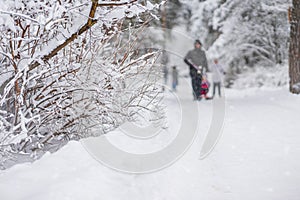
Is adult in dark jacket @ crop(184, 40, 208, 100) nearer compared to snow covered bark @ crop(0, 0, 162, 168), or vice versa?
snow covered bark @ crop(0, 0, 162, 168)

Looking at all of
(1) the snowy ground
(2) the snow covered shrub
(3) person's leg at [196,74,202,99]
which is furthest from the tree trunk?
(2) the snow covered shrub

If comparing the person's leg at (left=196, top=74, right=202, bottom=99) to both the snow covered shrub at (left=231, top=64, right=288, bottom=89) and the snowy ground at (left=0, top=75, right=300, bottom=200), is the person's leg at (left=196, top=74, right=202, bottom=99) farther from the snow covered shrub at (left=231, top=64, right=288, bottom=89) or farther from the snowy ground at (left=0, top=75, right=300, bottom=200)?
the snow covered shrub at (left=231, top=64, right=288, bottom=89)

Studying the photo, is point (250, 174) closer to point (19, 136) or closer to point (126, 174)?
point (126, 174)

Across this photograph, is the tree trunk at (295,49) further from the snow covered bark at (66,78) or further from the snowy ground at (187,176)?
the snow covered bark at (66,78)

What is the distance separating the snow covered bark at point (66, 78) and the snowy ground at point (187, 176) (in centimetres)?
39

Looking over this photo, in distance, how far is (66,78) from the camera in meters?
4.09

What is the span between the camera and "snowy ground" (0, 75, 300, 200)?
3.13 m

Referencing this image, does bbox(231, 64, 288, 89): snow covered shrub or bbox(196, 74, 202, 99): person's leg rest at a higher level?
bbox(196, 74, 202, 99): person's leg

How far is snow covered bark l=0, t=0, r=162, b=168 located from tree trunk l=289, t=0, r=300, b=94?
570 cm

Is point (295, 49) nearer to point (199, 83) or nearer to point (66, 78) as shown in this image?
point (199, 83)

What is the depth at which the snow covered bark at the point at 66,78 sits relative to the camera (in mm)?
3430

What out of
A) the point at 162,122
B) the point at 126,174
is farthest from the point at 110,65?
the point at 162,122

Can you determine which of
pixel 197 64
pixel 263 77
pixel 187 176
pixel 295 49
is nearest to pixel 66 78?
pixel 187 176

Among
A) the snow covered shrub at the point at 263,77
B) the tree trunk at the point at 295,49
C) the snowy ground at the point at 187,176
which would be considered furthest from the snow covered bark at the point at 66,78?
the snow covered shrub at the point at 263,77
